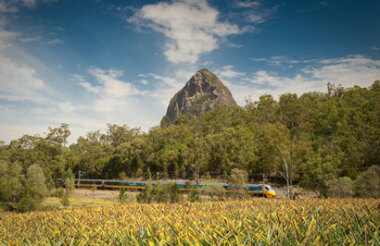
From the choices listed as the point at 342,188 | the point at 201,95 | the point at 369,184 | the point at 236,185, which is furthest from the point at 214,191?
the point at 201,95

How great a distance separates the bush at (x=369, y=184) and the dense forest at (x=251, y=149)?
9 centimetres

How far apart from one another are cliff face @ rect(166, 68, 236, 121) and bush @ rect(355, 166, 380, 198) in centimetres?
8699

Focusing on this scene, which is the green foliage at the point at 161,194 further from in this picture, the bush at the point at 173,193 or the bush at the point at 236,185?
the bush at the point at 236,185

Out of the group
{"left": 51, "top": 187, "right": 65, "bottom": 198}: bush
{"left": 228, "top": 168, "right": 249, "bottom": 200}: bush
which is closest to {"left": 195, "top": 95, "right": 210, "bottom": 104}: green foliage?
{"left": 51, "top": 187, "right": 65, "bottom": 198}: bush

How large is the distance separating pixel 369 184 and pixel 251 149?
19875 mm

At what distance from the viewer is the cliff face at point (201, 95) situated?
4430 inches

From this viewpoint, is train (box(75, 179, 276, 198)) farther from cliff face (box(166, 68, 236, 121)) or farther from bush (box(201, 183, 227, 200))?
cliff face (box(166, 68, 236, 121))

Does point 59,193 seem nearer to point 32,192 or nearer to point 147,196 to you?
point 32,192

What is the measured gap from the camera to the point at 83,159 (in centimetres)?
5853

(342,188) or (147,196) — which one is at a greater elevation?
(342,188)

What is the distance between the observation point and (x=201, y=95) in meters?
126

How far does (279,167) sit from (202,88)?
9569 centimetres

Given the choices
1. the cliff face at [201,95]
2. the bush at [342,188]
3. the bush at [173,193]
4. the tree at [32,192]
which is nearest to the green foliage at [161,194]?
the bush at [173,193]

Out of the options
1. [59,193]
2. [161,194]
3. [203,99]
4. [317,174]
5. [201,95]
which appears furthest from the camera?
[201,95]
